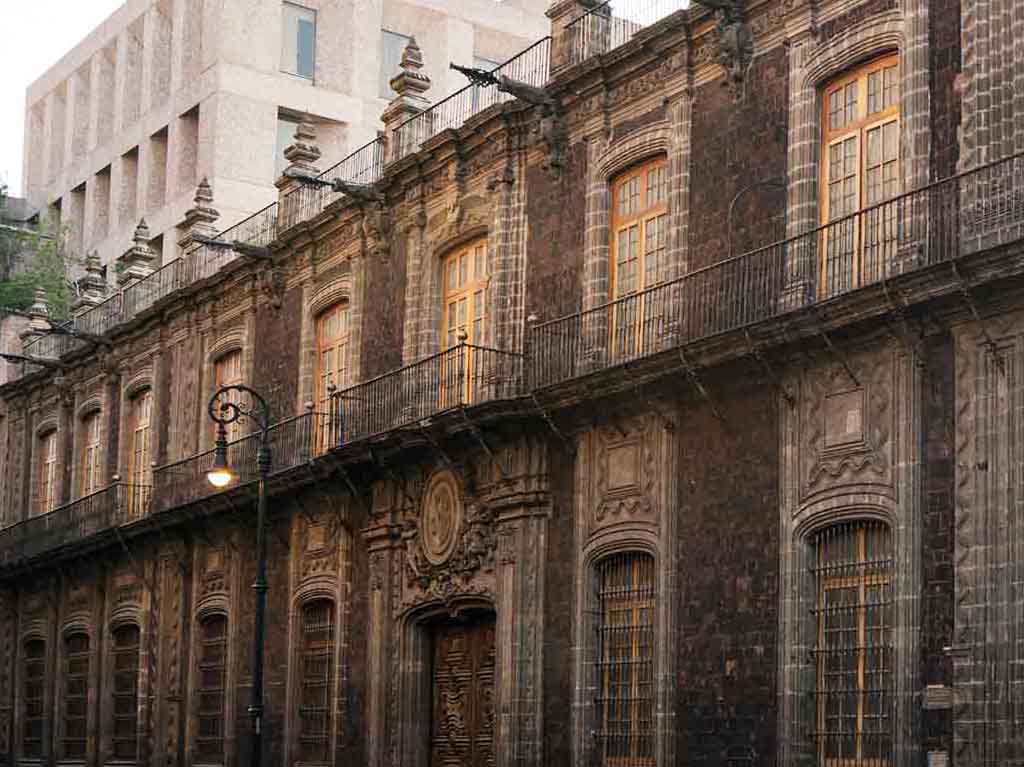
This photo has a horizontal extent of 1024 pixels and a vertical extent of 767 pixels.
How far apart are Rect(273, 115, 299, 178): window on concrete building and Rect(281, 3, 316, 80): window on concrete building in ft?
3.83

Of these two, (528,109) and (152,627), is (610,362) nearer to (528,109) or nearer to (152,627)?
(528,109)

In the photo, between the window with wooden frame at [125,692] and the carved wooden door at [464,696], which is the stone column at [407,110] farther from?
the window with wooden frame at [125,692]

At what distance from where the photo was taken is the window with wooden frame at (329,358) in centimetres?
3088

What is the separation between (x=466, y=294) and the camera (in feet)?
93.6

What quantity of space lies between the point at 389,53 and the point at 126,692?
19611 millimetres

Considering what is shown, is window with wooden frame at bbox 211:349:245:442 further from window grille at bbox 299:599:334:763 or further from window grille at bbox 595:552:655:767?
window grille at bbox 595:552:655:767

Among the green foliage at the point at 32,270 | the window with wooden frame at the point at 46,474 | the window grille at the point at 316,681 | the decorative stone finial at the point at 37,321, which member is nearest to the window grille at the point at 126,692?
the window with wooden frame at the point at 46,474

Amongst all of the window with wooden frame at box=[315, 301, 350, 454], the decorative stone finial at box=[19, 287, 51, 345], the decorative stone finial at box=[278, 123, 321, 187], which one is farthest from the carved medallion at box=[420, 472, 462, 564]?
the decorative stone finial at box=[19, 287, 51, 345]

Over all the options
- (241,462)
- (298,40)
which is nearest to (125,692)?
(241,462)

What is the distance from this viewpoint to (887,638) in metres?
19.9

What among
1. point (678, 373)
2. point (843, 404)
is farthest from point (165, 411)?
point (843, 404)

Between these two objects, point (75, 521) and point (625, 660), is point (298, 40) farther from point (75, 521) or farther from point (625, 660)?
point (625, 660)

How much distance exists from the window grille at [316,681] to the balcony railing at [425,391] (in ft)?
9.36

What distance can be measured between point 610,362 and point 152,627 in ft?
49.5
